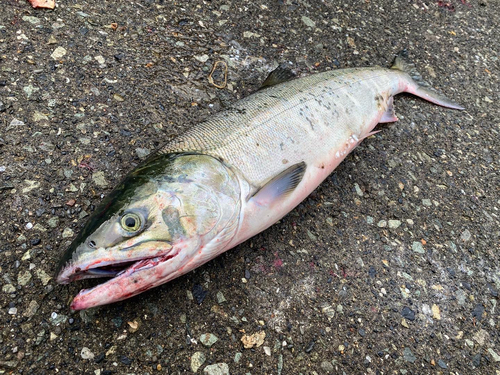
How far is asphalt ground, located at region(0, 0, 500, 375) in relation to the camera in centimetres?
221

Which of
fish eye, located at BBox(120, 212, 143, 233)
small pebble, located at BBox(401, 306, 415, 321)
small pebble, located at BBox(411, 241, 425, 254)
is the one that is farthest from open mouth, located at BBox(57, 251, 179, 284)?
small pebble, located at BBox(411, 241, 425, 254)

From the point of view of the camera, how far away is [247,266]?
2584 millimetres

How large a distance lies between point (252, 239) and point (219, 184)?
1.97 feet

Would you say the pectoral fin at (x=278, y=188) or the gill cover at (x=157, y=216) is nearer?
the gill cover at (x=157, y=216)

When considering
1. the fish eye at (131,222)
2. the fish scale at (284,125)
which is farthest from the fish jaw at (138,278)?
the fish scale at (284,125)

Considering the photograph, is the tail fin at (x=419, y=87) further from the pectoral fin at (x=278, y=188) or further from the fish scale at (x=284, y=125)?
the pectoral fin at (x=278, y=188)

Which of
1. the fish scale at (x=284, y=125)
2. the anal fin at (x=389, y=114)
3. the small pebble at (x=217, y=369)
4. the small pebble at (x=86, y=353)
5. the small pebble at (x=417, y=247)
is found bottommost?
the small pebble at (x=217, y=369)

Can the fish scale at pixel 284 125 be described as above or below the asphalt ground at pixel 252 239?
above

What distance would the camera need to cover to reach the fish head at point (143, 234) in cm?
193

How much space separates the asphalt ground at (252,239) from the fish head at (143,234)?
0.31 metres

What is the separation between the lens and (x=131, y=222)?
2020 millimetres

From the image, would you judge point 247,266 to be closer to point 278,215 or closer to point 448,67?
point 278,215

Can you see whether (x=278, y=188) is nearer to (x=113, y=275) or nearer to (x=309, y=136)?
(x=309, y=136)

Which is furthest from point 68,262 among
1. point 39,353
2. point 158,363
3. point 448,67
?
point 448,67
